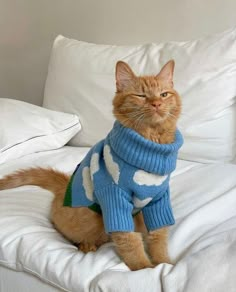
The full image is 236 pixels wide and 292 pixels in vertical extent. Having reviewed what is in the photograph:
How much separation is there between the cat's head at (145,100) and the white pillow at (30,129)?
88 centimetres

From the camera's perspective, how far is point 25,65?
255 centimetres

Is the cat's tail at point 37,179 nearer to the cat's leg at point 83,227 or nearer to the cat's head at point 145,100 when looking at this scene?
the cat's leg at point 83,227

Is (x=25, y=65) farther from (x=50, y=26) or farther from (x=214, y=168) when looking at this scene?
(x=214, y=168)

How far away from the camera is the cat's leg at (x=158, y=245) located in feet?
3.36

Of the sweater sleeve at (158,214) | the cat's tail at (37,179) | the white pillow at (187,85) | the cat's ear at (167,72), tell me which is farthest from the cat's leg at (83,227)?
the white pillow at (187,85)

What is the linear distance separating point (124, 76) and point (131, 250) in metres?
0.42

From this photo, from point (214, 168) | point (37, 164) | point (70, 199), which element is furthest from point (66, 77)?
point (70, 199)

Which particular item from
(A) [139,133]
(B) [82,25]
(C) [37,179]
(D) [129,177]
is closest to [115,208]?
(D) [129,177]

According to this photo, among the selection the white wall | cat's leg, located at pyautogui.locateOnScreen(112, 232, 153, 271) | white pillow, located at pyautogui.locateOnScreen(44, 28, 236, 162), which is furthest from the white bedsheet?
the white wall

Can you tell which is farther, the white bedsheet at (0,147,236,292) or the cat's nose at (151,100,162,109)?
the cat's nose at (151,100,162,109)

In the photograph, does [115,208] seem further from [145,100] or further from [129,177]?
[145,100]

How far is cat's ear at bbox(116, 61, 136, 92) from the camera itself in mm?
1061

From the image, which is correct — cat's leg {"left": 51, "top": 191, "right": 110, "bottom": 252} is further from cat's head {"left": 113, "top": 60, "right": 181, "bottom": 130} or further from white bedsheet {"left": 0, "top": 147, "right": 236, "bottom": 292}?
cat's head {"left": 113, "top": 60, "right": 181, "bottom": 130}

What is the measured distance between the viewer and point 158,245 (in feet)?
3.44
